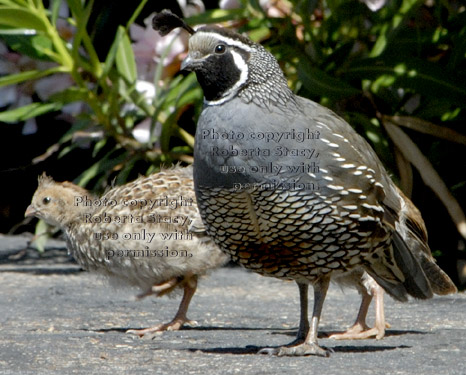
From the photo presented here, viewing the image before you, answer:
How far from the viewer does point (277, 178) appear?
3.89 metres

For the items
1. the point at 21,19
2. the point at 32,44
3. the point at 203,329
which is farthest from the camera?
the point at 32,44

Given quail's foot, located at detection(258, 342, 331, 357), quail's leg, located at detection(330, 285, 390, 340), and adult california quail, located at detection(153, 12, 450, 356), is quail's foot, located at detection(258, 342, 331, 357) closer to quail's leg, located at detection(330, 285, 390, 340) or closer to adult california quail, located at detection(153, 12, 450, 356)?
adult california quail, located at detection(153, 12, 450, 356)

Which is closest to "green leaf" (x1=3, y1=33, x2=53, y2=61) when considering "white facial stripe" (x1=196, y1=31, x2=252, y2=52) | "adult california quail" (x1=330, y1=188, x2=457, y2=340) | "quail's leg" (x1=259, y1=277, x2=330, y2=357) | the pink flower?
the pink flower

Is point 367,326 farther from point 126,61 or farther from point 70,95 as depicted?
point 126,61

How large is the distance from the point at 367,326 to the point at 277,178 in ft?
3.99

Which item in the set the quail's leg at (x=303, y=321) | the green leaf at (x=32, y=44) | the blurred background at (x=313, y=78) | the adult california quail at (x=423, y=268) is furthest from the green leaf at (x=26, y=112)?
the quail's leg at (x=303, y=321)

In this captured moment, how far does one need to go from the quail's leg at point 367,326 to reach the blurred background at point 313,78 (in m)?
1.68

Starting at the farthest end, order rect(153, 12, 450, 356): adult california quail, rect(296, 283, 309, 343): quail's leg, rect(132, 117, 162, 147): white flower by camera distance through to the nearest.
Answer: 1. rect(132, 117, 162, 147): white flower
2. rect(296, 283, 309, 343): quail's leg
3. rect(153, 12, 450, 356): adult california quail

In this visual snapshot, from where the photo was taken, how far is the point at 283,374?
3510mm

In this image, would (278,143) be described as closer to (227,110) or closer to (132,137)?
(227,110)

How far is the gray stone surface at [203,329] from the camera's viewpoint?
3.69 meters

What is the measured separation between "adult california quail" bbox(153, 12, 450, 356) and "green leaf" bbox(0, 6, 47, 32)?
215 cm

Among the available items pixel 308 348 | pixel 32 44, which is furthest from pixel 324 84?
pixel 308 348

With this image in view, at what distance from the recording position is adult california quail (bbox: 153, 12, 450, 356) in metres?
3.91
